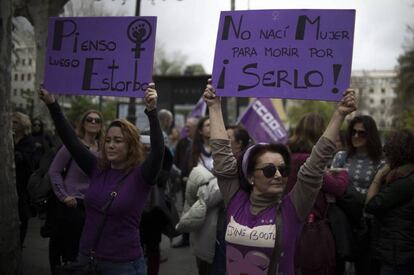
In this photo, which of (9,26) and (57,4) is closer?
(9,26)

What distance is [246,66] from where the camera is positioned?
3.21 metres

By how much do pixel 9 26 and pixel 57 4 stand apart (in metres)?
10.2

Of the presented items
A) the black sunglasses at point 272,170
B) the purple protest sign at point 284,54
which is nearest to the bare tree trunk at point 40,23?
the purple protest sign at point 284,54

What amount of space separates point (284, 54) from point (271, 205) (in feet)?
3.59

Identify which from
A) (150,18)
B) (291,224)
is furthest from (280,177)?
(150,18)

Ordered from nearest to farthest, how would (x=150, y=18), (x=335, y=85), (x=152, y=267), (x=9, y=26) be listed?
(x=335, y=85)
(x=150, y=18)
(x=9, y=26)
(x=152, y=267)

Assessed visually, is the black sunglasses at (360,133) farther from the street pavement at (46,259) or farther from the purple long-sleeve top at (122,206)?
the street pavement at (46,259)

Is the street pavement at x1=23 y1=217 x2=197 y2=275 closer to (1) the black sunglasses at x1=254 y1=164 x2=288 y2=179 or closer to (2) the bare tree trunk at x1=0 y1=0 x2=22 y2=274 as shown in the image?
(2) the bare tree trunk at x1=0 y1=0 x2=22 y2=274

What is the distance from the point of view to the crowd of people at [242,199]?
2.56 m

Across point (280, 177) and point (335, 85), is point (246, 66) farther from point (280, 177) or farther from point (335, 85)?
point (280, 177)

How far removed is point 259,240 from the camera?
249 cm

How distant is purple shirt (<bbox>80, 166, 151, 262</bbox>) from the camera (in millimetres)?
2984

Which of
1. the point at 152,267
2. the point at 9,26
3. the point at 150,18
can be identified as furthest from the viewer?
the point at 152,267

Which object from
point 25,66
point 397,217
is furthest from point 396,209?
point 25,66
